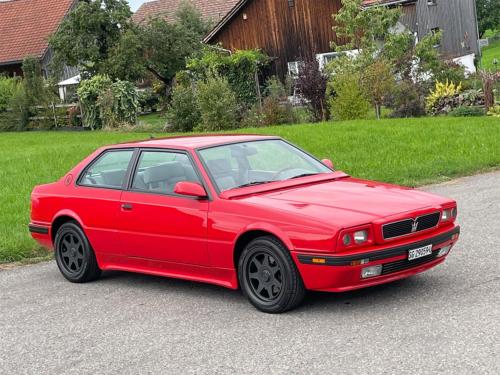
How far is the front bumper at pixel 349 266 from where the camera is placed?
21.7 feet

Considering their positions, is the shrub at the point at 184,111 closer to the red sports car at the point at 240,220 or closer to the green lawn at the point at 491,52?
the red sports car at the point at 240,220

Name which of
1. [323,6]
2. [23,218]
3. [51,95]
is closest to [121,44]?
[51,95]

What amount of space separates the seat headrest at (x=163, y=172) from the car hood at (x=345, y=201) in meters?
0.92

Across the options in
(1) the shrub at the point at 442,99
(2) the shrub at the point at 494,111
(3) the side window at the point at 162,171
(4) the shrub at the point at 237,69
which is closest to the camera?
(3) the side window at the point at 162,171

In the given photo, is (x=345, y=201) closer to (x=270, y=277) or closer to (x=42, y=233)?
(x=270, y=277)

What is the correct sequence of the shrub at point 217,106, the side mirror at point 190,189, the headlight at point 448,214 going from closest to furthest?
the headlight at point 448,214
the side mirror at point 190,189
the shrub at point 217,106

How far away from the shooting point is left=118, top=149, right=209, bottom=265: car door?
7.59 metres

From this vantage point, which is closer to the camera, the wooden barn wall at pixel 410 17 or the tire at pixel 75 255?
the tire at pixel 75 255

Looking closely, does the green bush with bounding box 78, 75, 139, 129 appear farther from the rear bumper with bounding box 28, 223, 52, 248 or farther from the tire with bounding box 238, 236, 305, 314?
the tire with bounding box 238, 236, 305, 314

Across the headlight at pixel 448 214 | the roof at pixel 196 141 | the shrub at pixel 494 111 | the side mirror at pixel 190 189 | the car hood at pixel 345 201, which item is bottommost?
the shrub at pixel 494 111

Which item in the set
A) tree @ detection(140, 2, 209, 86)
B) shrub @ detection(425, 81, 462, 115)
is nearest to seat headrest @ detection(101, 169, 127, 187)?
shrub @ detection(425, 81, 462, 115)

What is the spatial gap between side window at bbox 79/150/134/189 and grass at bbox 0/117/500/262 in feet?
6.92

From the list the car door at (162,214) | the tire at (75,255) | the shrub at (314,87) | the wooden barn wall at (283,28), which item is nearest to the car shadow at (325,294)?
the tire at (75,255)

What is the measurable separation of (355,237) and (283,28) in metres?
38.1
